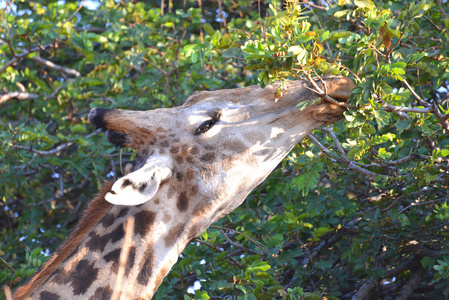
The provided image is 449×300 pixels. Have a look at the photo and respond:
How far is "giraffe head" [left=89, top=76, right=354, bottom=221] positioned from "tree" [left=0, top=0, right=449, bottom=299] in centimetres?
22

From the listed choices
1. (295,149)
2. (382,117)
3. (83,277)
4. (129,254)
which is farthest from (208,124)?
(295,149)

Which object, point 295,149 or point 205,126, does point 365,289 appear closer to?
point 295,149

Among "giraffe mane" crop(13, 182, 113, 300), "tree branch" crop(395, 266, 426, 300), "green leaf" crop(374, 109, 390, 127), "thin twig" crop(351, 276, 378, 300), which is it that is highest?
"green leaf" crop(374, 109, 390, 127)

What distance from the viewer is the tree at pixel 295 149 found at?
3.23 m

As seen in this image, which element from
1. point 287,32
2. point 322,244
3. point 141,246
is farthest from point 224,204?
point 322,244

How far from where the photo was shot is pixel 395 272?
4.43 m

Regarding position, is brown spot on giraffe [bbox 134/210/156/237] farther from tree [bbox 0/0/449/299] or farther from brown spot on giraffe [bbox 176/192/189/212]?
tree [bbox 0/0/449/299]

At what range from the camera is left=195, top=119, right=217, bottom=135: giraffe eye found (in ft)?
10.3

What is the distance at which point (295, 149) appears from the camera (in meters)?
4.23

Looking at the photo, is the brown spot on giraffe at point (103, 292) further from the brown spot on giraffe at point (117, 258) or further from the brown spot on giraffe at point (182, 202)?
the brown spot on giraffe at point (182, 202)

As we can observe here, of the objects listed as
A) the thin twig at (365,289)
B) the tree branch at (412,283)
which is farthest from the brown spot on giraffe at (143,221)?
the tree branch at (412,283)

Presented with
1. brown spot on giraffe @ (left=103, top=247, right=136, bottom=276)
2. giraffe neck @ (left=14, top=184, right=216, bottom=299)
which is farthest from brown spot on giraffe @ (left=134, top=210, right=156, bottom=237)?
brown spot on giraffe @ (left=103, top=247, right=136, bottom=276)

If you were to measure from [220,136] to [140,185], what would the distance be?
0.71 meters

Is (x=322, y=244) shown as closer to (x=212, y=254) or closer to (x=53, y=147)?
(x=212, y=254)
